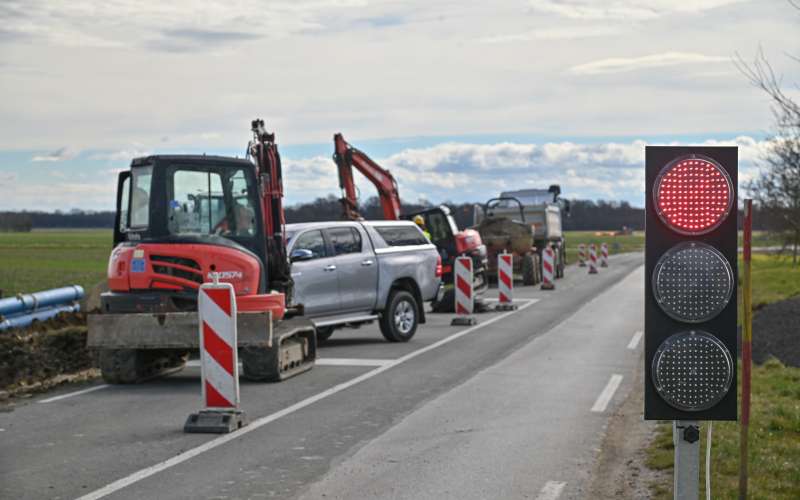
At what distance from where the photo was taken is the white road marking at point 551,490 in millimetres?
7419

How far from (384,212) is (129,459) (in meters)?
20.8

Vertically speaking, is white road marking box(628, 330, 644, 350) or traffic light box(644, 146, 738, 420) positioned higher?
traffic light box(644, 146, 738, 420)

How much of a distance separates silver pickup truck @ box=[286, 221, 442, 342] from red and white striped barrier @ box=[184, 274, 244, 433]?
5.21 meters

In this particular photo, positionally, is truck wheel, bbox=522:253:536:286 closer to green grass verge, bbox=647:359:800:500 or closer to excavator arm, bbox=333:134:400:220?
excavator arm, bbox=333:134:400:220

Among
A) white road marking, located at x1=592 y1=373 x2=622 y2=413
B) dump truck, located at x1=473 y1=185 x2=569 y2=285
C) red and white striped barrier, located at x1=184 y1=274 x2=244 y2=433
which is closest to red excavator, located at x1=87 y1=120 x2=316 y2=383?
red and white striped barrier, located at x1=184 y1=274 x2=244 y2=433

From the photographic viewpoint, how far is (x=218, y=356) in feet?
33.6

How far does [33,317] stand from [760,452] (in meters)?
13.9

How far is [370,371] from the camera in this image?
47.4ft

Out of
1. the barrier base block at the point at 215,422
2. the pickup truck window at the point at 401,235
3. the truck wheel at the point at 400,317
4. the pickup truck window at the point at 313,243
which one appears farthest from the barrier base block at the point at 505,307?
the barrier base block at the point at 215,422

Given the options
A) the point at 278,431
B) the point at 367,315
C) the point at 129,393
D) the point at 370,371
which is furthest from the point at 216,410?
the point at 367,315

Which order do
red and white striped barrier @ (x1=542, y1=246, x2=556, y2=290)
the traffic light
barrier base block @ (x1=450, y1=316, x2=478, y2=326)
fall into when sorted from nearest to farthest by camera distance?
the traffic light, barrier base block @ (x1=450, y1=316, x2=478, y2=326), red and white striped barrier @ (x1=542, y1=246, x2=556, y2=290)

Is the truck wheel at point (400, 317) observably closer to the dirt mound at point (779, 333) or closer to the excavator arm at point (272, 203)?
the excavator arm at point (272, 203)

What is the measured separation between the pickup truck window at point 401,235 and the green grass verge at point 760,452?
7940 millimetres

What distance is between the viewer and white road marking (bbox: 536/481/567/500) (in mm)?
7419
